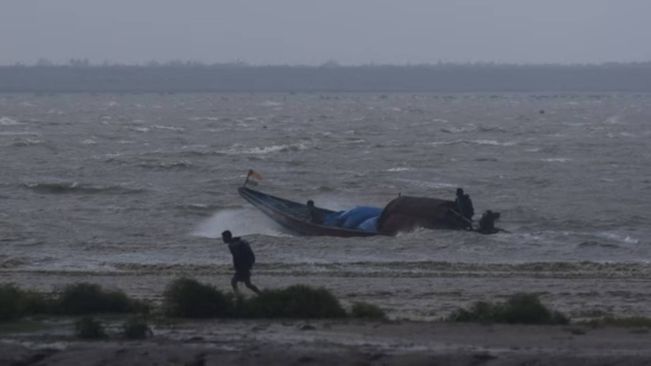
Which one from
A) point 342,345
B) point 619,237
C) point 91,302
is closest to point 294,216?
point 619,237

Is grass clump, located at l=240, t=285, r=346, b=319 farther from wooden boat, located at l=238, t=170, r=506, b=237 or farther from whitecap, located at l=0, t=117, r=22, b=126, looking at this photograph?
whitecap, located at l=0, t=117, r=22, b=126

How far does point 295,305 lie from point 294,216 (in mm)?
15736

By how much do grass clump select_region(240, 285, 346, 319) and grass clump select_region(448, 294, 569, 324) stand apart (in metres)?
1.41

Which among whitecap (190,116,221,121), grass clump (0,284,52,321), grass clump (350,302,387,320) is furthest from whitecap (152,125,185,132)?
grass clump (350,302,387,320)

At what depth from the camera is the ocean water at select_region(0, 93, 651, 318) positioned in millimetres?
24094

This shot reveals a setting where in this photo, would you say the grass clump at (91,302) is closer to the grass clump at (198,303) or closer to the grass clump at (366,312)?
the grass clump at (198,303)

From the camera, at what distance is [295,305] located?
1722 centimetres

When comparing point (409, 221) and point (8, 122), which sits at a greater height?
point (409, 221)

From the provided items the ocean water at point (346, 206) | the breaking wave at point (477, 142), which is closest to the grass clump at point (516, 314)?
the ocean water at point (346, 206)

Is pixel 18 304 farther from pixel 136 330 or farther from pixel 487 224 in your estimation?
pixel 487 224

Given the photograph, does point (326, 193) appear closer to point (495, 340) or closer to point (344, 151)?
point (344, 151)

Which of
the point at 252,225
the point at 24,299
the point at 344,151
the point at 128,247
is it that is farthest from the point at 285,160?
the point at 24,299

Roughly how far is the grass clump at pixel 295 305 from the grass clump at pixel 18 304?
2.42m

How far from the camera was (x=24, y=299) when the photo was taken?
1761 centimetres
